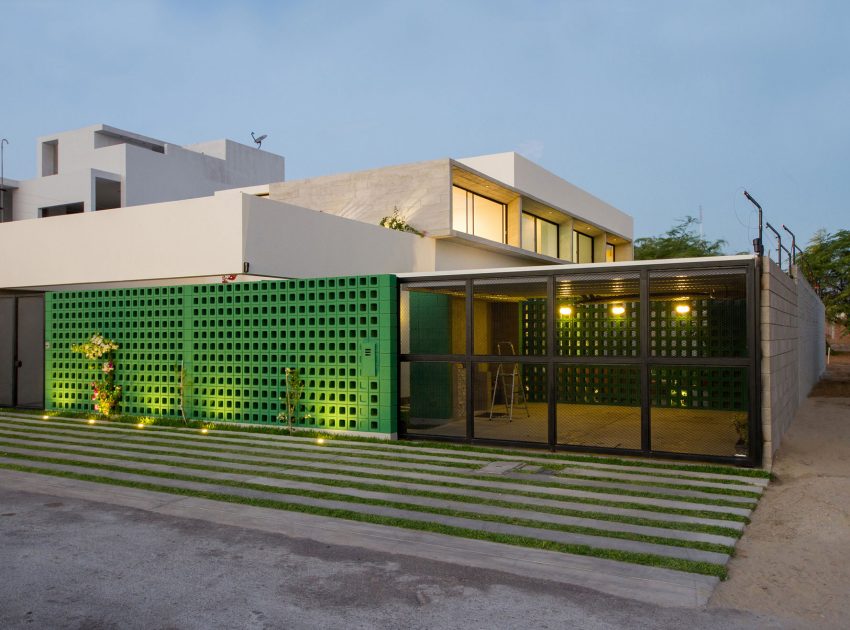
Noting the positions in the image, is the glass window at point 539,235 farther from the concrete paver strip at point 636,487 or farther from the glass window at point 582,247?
the concrete paver strip at point 636,487

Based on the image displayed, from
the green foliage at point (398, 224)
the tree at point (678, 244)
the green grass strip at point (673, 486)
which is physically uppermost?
the tree at point (678, 244)

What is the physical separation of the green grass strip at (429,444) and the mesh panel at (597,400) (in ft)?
6.11

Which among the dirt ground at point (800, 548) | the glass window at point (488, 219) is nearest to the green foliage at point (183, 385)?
the dirt ground at point (800, 548)

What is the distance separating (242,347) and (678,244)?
145 ft

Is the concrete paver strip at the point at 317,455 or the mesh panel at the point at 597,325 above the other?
the mesh panel at the point at 597,325

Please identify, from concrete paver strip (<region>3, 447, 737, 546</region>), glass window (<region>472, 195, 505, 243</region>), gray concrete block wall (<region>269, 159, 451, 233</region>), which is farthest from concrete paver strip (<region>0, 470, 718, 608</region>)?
glass window (<region>472, 195, 505, 243</region>)

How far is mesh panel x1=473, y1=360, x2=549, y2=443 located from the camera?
1044cm

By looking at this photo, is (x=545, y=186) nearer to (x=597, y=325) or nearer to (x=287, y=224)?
(x=597, y=325)

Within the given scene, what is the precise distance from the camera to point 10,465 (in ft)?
27.0

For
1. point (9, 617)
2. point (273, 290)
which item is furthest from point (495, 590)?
point (273, 290)

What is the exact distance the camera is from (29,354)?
13.6 metres

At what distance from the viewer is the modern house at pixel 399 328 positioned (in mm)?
8984

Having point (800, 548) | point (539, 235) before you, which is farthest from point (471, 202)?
point (800, 548)

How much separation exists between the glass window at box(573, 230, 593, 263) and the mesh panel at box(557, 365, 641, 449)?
39.4ft
